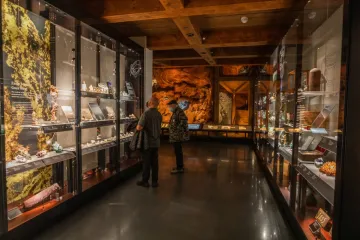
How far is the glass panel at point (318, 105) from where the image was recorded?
2.12m

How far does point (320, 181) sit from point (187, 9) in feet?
8.79

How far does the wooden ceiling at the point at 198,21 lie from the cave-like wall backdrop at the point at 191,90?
2987 mm

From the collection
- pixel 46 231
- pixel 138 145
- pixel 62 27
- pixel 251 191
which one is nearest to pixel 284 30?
pixel 251 191

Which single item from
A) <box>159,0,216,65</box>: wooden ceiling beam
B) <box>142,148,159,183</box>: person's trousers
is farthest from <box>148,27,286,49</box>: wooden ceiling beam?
<box>142,148,159,183</box>: person's trousers

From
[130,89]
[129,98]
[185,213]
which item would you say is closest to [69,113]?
[129,98]

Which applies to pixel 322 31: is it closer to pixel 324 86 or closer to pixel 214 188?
pixel 324 86

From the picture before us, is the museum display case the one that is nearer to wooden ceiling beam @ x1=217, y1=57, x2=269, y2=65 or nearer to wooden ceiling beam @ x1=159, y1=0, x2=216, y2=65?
wooden ceiling beam @ x1=159, y1=0, x2=216, y2=65

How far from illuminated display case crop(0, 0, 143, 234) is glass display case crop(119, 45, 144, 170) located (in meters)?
0.49

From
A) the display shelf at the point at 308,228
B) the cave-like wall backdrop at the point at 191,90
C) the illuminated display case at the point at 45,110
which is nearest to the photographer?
the display shelf at the point at 308,228

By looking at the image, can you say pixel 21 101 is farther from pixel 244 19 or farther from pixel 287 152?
pixel 244 19

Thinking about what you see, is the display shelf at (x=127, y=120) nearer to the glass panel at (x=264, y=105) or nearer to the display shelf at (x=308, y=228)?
the glass panel at (x=264, y=105)

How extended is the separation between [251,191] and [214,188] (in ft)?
2.00

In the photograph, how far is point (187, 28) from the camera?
14.0 ft

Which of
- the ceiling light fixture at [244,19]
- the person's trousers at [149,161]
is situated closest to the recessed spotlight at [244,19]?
the ceiling light fixture at [244,19]
